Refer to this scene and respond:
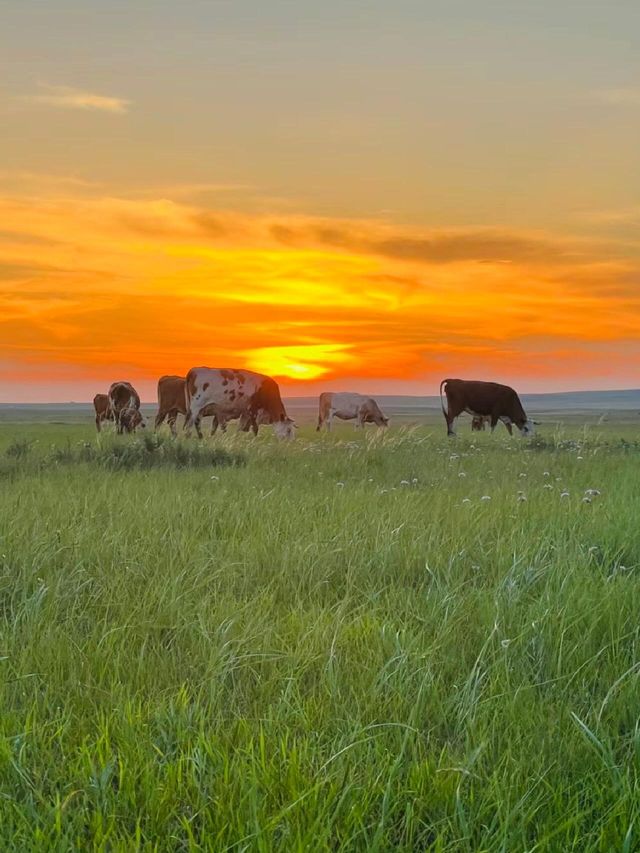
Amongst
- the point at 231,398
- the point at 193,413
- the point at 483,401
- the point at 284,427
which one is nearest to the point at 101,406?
the point at 193,413

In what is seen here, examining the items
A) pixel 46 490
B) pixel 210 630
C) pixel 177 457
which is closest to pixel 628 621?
pixel 210 630

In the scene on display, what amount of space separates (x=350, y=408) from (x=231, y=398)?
18980 millimetres

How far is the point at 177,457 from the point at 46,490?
4.38 m

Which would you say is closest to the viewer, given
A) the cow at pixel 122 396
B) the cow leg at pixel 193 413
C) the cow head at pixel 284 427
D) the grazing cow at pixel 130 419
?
the cow head at pixel 284 427

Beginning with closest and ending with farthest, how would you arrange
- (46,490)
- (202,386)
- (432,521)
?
(432,521) → (46,490) → (202,386)

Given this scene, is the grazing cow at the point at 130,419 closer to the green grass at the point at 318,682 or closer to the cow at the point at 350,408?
the cow at the point at 350,408

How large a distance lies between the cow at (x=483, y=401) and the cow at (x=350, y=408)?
13099mm

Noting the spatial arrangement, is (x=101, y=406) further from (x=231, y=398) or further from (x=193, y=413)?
(x=231, y=398)

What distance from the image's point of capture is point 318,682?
3.15 meters

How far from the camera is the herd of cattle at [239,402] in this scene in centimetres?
2880

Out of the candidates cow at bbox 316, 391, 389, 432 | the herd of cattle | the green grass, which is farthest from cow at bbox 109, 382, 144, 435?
the green grass

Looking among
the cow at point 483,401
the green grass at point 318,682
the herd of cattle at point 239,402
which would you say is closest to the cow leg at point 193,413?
the herd of cattle at point 239,402

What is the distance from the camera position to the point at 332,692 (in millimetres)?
2922

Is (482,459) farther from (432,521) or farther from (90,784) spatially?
(90,784)
